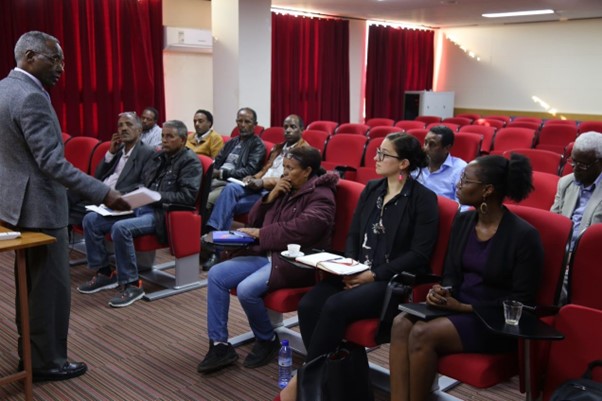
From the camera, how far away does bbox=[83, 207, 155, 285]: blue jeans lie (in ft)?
13.0

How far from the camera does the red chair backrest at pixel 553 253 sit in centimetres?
225

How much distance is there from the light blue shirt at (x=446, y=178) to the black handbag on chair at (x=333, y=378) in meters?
1.80

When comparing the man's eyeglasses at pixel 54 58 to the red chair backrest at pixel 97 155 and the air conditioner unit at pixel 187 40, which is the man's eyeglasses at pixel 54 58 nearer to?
the red chair backrest at pixel 97 155

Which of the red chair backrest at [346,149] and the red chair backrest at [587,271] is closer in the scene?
the red chair backrest at [587,271]

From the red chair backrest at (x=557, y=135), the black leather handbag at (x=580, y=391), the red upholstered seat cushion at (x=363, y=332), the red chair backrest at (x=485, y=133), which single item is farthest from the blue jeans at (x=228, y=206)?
the red chair backrest at (x=557, y=135)

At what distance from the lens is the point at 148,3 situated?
8430 millimetres

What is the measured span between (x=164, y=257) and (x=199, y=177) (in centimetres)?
129

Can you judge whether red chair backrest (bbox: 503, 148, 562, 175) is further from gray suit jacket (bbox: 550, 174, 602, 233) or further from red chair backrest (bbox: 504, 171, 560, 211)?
gray suit jacket (bbox: 550, 174, 602, 233)

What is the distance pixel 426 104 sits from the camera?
13.2 metres

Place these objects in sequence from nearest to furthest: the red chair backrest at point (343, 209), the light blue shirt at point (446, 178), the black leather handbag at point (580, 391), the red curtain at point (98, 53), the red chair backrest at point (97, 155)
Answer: the black leather handbag at point (580, 391)
the red chair backrest at point (343, 209)
the light blue shirt at point (446, 178)
the red chair backrest at point (97, 155)
the red curtain at point (98, 53)

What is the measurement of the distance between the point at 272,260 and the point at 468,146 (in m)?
Answer: 3.42

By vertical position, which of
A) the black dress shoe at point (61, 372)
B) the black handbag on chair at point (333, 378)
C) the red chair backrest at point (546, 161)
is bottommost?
the black dress shoe at point (61, 372)

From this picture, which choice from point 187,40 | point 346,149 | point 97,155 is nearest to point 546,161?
point 346,149

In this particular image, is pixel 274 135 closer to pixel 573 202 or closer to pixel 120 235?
pixel 120 235
